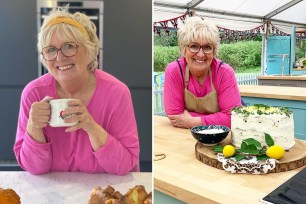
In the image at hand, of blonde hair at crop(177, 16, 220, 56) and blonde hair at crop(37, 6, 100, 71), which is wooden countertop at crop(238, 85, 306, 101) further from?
blonde hair at crop(37, 6, 100, 71)

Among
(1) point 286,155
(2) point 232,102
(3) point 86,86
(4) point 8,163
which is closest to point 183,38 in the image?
(2) point 232,102

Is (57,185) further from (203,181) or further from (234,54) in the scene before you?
(234,54)

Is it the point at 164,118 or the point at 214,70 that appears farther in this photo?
the point at 164,118

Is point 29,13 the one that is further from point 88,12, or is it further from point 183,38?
point 183,38

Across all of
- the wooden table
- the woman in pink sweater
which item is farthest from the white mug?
the wooden table

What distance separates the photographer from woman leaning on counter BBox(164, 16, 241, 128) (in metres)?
1.56

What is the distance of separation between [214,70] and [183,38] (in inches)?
8.8

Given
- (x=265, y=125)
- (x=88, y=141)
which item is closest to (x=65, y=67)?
(x=88, y=141)

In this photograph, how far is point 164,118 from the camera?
1842mm

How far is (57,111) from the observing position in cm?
84

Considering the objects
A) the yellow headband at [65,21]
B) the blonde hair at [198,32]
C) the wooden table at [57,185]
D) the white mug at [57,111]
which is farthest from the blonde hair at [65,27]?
the blonde hair at [198,32]

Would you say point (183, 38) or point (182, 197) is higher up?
point (183, 38)

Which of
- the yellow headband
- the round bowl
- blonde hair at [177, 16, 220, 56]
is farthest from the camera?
blonde hair at [177, 16, 220, 56]

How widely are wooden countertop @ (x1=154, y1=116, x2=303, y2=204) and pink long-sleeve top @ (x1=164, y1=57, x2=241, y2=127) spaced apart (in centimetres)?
36
